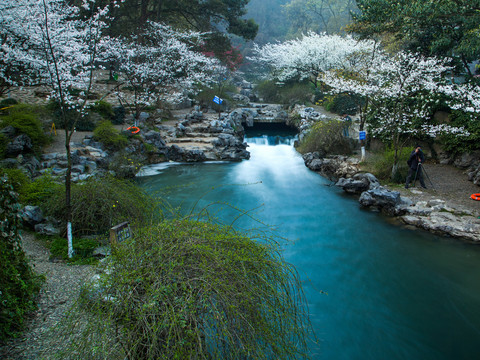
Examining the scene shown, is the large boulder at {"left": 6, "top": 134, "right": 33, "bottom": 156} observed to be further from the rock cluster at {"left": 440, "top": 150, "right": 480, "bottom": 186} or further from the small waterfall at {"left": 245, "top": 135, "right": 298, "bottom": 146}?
the rock cluster at {"left": 440, "top": 150, "right": 480, "bottom": 186}

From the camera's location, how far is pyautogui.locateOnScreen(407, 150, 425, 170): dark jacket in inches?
357

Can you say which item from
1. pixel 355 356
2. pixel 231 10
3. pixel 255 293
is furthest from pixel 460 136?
pixel 231 10

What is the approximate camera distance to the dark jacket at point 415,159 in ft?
29.8

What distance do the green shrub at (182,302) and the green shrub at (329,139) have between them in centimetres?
1161

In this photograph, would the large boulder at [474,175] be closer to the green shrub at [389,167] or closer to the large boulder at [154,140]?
the green shrub at [389,167]

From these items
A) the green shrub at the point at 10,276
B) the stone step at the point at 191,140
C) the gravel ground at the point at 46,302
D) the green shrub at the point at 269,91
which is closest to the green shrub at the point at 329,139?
the stone step at the point at 191,140

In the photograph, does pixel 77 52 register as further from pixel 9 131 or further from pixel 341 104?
pixel 341 104

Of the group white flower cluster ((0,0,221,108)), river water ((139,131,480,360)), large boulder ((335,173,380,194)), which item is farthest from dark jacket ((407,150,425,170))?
white flower cluster ((0,0,221,108))

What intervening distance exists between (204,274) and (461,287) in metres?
5.54

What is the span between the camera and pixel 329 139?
1362cm

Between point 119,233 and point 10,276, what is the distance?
117cm

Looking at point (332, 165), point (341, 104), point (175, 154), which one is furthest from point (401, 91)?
point (341, 104)

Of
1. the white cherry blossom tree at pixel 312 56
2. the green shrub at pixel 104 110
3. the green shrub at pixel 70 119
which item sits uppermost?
the white cherry blossom tree at pixel 312 56

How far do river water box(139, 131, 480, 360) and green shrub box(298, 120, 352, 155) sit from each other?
3.43m
